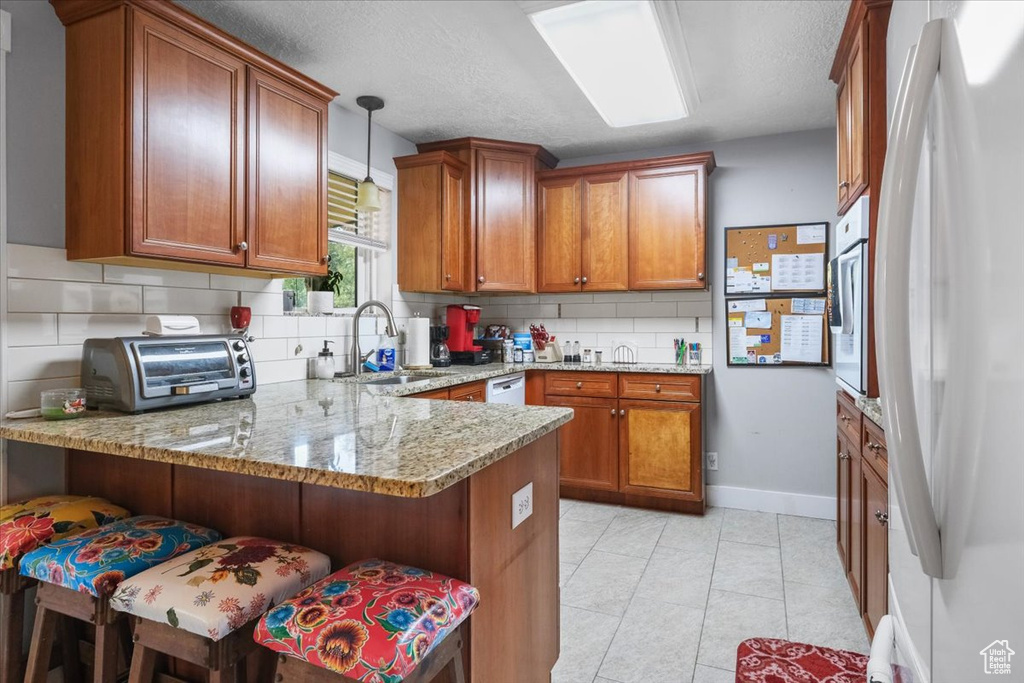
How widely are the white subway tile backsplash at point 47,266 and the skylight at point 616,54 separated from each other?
193 centimetres

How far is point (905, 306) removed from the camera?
0.59 meters

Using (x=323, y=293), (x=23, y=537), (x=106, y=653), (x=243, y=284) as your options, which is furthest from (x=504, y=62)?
(x=106, y=653)

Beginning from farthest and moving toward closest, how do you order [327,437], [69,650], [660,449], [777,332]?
[777,332] < [660,449] < [69,650] < [327,437]

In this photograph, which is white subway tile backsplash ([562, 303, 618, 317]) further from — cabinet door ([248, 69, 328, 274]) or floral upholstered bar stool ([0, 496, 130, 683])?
floral upholstered bar stool ([0, 496, 130, 683])

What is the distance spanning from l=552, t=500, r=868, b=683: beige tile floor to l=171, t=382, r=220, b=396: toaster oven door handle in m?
1.61

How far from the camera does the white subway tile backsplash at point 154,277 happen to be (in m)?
2.16

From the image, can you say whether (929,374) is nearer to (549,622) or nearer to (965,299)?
(965,299)

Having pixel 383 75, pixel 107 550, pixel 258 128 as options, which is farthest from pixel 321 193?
pixel 107 550

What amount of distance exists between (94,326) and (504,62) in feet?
6.86

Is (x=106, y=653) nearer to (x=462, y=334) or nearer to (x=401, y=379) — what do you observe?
(x=401, y=379)

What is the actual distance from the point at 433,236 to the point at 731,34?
207 centimetres

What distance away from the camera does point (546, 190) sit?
4.24 meters

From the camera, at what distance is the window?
11.1 ft

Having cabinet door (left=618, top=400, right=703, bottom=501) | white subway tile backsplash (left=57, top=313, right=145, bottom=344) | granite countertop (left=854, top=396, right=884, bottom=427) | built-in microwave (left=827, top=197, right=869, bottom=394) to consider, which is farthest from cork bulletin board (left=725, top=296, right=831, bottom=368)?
white subway tile backsplash (left=57, top=313, right=145, bottom=344)
